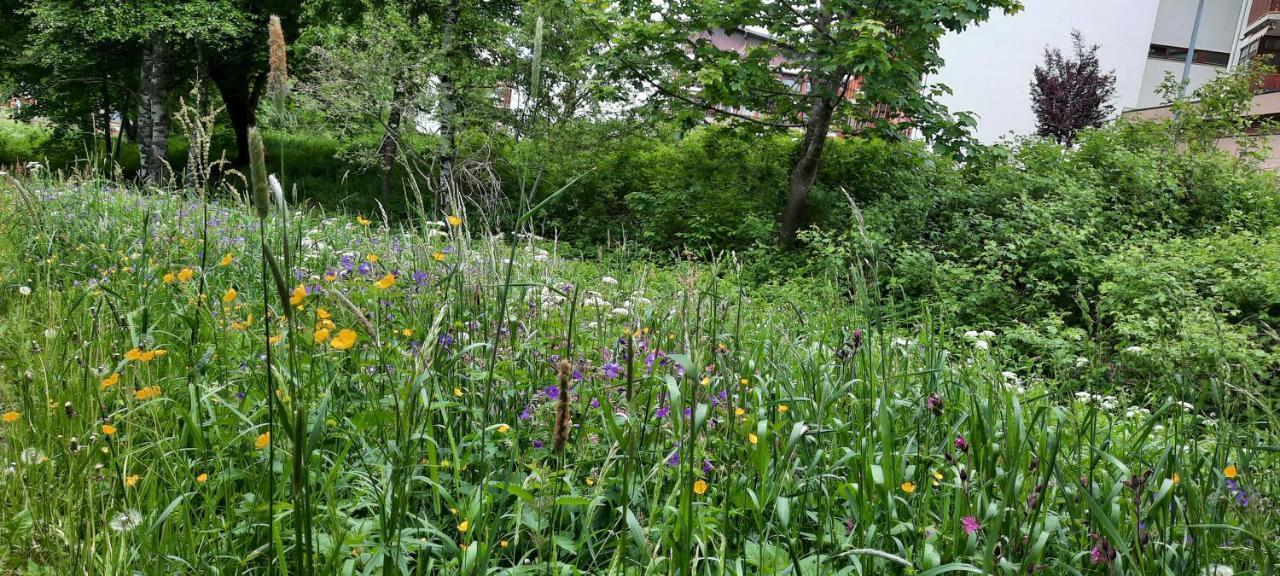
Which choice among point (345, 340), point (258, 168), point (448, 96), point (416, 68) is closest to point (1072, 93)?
point (448, 96)

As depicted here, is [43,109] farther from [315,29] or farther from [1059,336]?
[1059,336]

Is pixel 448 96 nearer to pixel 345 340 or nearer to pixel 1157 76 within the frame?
pixel 345 340

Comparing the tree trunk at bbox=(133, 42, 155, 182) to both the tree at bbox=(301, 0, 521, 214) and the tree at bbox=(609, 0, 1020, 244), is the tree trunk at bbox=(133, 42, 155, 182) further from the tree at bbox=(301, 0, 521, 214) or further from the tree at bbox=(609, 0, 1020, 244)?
the tree at bbox=(609, 0, 1020, 244)

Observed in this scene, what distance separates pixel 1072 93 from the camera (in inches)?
701

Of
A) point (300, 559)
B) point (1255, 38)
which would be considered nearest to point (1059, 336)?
point (300, 559)

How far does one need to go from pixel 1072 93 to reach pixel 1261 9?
12.4 metres

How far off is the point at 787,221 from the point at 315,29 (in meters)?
8.32

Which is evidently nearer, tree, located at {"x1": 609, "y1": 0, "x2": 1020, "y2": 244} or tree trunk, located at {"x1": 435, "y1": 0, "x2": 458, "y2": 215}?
tree, located at {"x1": 609, "y1": 0, "x2": 1020, "y2": 244}

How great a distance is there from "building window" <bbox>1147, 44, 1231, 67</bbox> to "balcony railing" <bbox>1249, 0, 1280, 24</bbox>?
134 centimetres

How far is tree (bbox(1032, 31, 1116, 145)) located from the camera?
1766cm

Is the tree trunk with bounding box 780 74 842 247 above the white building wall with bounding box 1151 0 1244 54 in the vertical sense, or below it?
below

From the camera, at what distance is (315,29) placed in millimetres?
11680

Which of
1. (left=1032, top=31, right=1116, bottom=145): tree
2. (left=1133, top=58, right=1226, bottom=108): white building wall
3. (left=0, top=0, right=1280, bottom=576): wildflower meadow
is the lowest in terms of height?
(left=0, top=0, right=1280, bottom=576): wildflower meadow

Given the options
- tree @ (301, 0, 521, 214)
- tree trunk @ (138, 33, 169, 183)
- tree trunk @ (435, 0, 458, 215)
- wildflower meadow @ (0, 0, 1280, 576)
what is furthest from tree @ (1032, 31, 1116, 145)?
tree trunk @ (138, 33, 169, 183)
